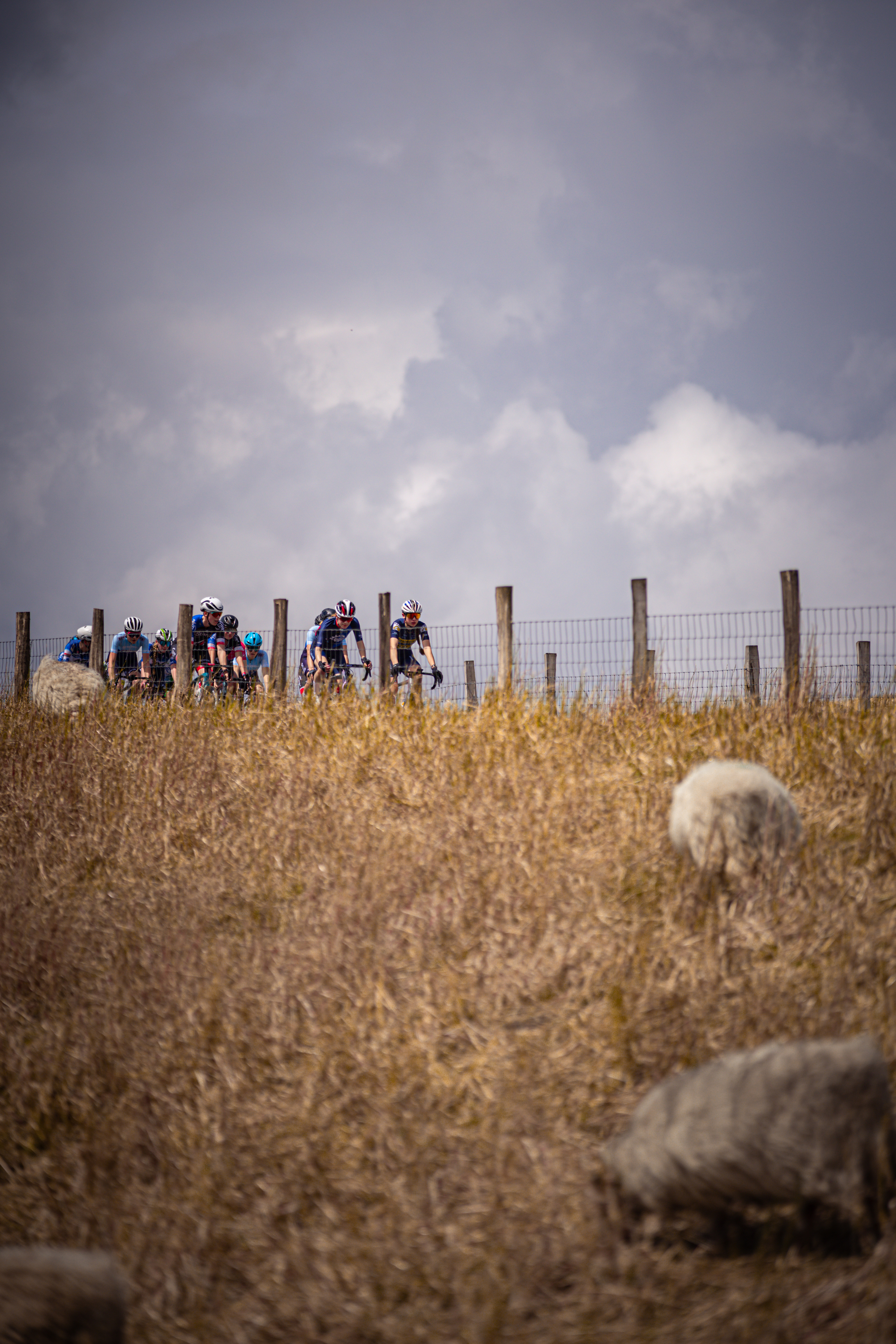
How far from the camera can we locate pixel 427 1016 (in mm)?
4191

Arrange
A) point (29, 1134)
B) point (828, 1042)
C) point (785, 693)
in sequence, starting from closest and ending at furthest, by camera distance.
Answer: point (828, 1042)
point (29, 1134)
point (785, 693)

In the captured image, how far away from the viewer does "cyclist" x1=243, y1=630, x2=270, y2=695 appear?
572 inches

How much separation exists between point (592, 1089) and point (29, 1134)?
2.72 meters

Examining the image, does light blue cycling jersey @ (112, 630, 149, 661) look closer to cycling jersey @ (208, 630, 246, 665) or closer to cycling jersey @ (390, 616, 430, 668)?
cycling jersey @ (208, 630, 246, 665)

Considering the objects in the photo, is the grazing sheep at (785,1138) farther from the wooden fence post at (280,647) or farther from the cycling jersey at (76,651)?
the cycling jersey at (76,651)

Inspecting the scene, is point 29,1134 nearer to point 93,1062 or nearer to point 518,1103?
point 93,1062

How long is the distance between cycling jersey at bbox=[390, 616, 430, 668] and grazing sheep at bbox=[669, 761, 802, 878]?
24.0 feet

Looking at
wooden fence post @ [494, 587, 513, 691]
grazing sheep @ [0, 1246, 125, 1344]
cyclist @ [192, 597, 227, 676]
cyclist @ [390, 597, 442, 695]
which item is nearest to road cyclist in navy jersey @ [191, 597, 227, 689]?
cyclist @ [192, 597, 227, 676]

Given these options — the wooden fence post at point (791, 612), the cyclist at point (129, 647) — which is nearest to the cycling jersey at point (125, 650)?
the cyclist at point (129, 647)

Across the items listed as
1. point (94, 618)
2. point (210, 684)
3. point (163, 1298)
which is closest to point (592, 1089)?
point (163, 1298)

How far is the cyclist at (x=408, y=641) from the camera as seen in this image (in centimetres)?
1181

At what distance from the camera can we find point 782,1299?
2.72 m

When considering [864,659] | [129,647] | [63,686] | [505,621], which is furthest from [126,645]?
[864,659]

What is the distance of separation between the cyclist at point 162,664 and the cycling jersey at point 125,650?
176 millimetres
